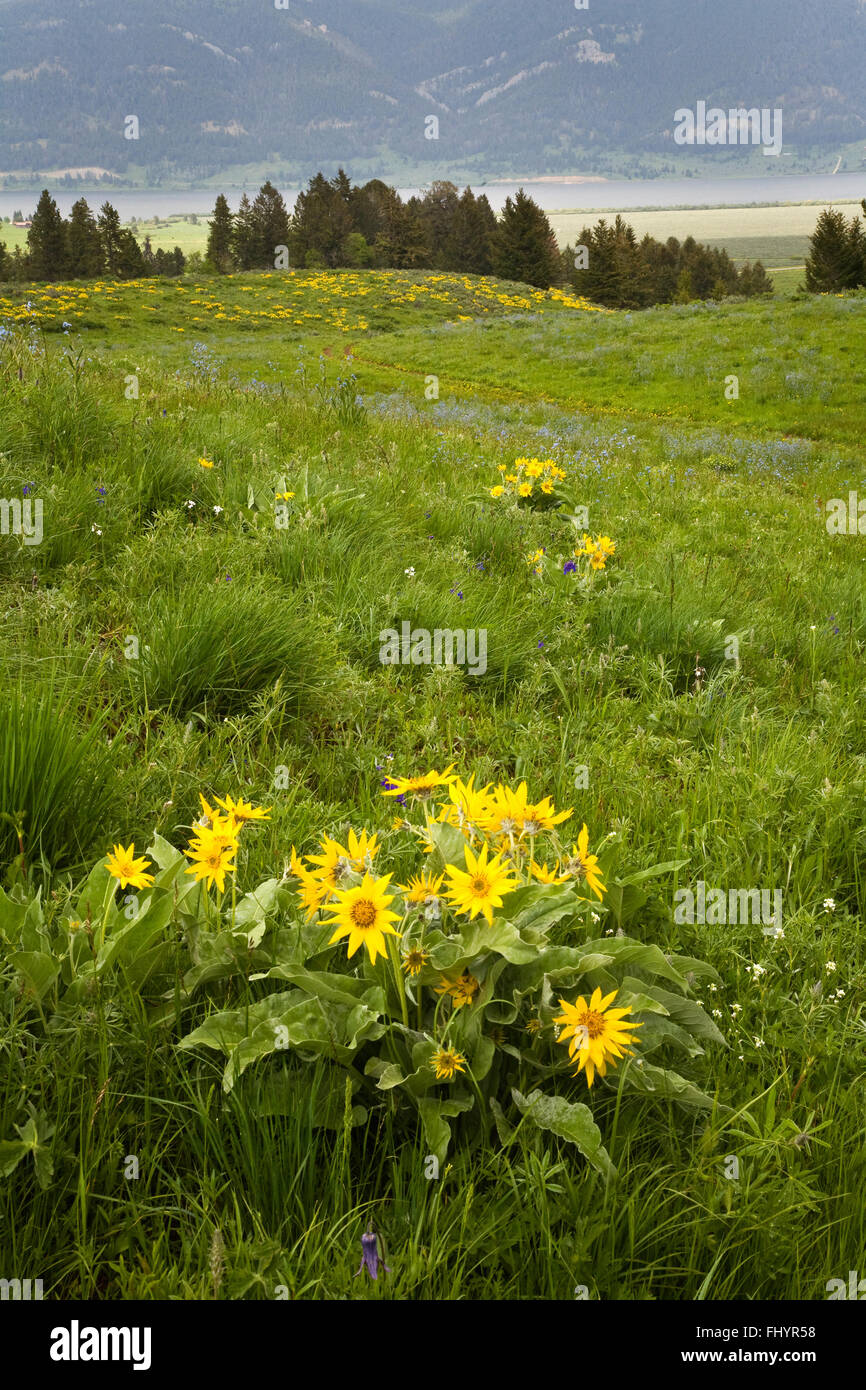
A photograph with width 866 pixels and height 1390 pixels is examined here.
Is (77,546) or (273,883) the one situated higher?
(77,546)

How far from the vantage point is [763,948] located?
2.26m

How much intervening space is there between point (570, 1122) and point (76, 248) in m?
92.6

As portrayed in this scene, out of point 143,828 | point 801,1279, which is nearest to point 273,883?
point 143,828

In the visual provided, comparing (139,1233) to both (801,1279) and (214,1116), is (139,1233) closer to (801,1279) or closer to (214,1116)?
(214,1116)

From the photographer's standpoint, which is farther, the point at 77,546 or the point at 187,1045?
the point at 77,546

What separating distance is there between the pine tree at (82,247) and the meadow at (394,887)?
83556 millimetres

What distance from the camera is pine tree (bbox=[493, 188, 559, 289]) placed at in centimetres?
7362

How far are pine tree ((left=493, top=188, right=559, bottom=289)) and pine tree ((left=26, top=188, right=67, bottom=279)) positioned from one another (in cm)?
4114

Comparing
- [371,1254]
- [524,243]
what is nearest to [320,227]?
[524,243]

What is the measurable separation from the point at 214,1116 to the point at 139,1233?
0.25m

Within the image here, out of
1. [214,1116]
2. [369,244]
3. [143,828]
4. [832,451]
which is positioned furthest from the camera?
[369,244]

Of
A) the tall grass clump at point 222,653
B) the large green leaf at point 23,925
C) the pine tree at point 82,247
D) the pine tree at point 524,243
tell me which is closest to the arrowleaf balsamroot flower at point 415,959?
the large green leaf at point 23,925
